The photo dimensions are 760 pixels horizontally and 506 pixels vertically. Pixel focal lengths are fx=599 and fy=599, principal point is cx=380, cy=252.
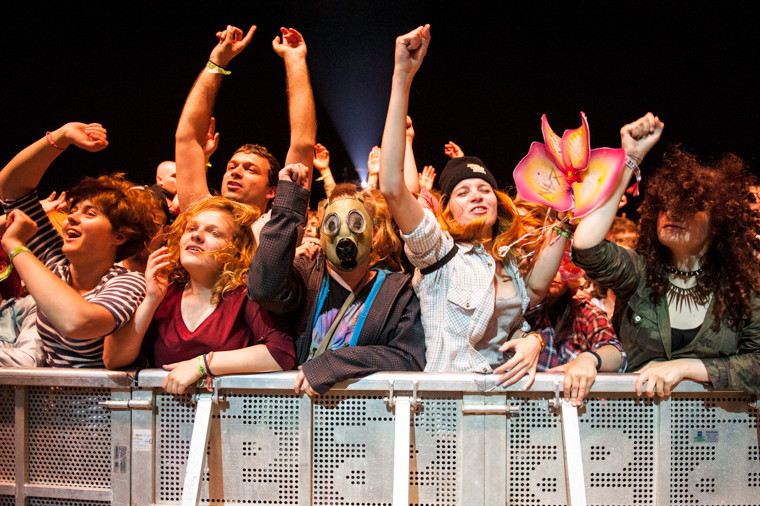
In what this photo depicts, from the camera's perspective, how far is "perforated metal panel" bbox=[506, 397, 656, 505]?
1974 millimetres

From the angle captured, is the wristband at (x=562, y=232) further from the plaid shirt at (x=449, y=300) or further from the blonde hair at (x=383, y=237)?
the blonde hair at (x=383, y=237)

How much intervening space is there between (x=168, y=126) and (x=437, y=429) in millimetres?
5203

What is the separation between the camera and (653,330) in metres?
2.27

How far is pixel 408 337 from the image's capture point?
2.21 metres

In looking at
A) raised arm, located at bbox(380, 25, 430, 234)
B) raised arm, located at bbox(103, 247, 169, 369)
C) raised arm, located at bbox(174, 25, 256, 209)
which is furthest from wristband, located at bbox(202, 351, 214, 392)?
raised arm, located at bbox(174, 25, 256, 209)

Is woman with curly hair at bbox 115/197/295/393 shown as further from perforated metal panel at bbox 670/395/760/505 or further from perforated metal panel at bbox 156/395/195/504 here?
perforated metal panel at bbox 670/395/760/505

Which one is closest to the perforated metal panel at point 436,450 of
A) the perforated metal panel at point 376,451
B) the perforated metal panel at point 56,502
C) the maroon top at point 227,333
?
the perforated metal panel at point 376,451

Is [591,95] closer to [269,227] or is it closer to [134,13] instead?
[134,13]

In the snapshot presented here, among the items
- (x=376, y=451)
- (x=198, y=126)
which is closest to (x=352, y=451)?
(x=376, y=451)

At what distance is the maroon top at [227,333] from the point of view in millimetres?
2184

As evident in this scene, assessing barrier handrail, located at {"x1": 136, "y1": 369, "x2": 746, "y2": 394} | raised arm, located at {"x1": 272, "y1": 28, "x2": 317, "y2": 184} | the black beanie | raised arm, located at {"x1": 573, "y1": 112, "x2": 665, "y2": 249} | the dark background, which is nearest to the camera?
barrier handrail, located at {"x1": 136, "y1": 369, "x2": 746, "y2": 394}

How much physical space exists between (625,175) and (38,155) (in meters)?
2.38

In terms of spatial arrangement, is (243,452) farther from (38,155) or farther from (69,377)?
(38,155)

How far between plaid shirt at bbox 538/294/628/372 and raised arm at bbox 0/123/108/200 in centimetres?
210
